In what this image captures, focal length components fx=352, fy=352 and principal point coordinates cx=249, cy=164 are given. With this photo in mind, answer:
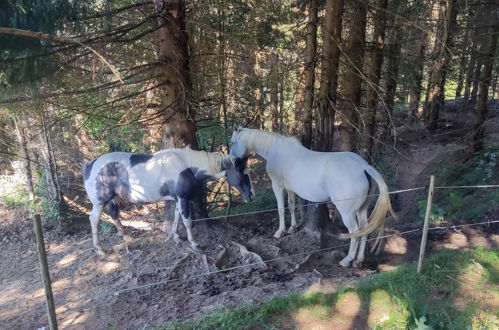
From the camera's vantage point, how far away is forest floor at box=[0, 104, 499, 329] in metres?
4.45

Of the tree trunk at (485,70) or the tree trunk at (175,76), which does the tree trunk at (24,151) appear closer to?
the tree trunk at (175,76)

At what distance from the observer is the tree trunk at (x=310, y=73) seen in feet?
18.9

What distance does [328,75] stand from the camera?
5.80m

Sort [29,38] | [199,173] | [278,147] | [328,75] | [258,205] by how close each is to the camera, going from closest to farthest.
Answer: [29,38]
[199,173]
[328,75]
[278,147]
[258,205]

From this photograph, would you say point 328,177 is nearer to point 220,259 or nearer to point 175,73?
point 220,259

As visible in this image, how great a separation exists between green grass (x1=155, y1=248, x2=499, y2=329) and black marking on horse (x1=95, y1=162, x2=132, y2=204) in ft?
8.28

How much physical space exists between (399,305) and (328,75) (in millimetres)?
3631

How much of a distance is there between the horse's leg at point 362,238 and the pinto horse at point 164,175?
5.50ft

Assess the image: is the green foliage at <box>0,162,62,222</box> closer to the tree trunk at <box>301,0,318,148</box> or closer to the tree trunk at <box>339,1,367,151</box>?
the tree trunk at <box>301,0,318,148</box>

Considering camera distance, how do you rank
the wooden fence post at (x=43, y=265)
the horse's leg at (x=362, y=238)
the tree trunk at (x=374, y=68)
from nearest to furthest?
the wooden fence post at (x=43, y=265)
the horse's leg at (x=362, y=238)
the tree trunk at (x=374, y=68)

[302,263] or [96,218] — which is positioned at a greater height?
[96,218]

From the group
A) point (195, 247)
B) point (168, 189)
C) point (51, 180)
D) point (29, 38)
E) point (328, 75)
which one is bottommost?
point (195, 247)

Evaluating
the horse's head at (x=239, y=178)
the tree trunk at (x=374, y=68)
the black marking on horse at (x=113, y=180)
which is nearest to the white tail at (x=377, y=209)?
the horse's head at (x=239, y=178)

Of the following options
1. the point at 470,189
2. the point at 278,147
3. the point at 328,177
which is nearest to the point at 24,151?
the point at 278,147
